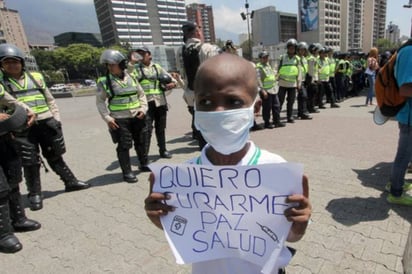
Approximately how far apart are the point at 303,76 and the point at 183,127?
395 cm

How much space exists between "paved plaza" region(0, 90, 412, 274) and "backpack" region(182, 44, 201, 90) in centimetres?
176

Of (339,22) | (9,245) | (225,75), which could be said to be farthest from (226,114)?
(339,22)

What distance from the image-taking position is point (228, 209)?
1125 mm

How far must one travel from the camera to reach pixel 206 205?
3.77 feet

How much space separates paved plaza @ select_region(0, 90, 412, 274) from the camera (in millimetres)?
2426

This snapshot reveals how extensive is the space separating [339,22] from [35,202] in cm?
11383

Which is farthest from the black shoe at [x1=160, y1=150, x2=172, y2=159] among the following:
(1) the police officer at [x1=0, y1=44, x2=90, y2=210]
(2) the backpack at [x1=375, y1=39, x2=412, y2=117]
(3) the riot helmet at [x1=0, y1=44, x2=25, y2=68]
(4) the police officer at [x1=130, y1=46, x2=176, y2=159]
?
(2) the backpack at [x1=375, y1=39, x2=412, y2=117]

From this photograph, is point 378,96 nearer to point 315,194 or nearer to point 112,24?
point 315,194

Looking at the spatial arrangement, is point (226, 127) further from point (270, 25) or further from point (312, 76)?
point (270, 25)

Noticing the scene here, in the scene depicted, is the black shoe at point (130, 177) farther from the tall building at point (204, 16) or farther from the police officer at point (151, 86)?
the tall building at point (204, 16)

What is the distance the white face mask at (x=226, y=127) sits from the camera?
1112mm

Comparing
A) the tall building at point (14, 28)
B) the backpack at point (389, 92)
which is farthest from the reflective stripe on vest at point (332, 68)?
the tall building at point (14, 28)

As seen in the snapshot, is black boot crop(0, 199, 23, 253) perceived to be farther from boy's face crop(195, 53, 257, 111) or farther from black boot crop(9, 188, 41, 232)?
boy's face crop(195, 53, 257, 111)

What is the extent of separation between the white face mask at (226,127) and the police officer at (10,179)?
8.79ft
